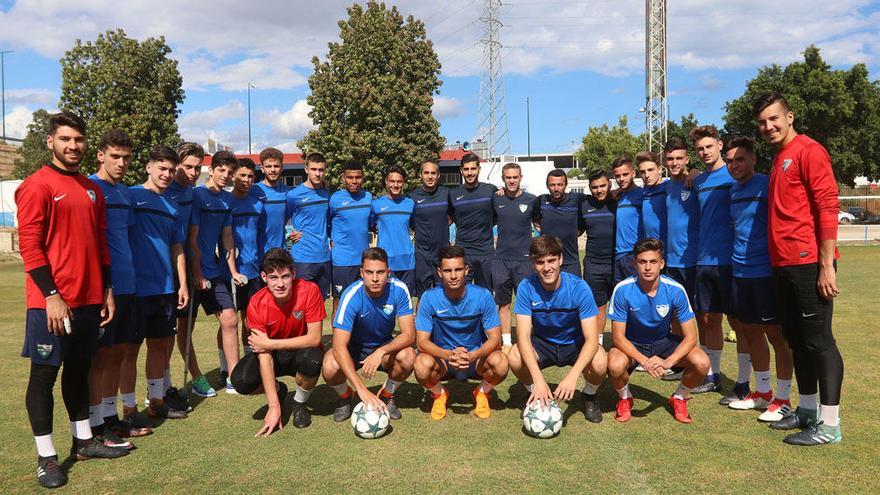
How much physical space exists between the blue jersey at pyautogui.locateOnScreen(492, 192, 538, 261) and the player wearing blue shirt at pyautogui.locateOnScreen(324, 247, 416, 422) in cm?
200

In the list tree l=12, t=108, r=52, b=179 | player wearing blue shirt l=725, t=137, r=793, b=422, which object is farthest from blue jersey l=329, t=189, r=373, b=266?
tree l=12, t=108, r=52, b=179

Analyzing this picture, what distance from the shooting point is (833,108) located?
32.9 m

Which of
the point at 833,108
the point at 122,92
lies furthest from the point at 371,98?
the point at 833,108

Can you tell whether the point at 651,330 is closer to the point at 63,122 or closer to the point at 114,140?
the point at 114,140

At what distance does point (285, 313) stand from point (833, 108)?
3755cm

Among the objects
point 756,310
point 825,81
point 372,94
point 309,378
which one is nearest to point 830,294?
point 756,310

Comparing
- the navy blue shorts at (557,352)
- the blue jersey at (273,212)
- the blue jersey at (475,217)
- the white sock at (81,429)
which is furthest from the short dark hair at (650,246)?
the white sock at (81,429)

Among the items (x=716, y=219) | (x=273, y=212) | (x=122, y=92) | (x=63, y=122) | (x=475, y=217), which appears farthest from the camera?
(x=122, y=92)

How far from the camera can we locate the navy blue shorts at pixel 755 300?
15.2 feet

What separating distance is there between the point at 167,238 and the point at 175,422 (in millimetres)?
1540

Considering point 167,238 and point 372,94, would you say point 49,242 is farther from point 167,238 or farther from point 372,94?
point 372,94

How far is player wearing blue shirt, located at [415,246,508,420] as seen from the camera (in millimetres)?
4816

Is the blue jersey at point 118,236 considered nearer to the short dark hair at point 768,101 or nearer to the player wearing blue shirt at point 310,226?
the player wearing blue shirt at point 310,226

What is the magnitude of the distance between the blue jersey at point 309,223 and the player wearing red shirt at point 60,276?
8.49 ft
